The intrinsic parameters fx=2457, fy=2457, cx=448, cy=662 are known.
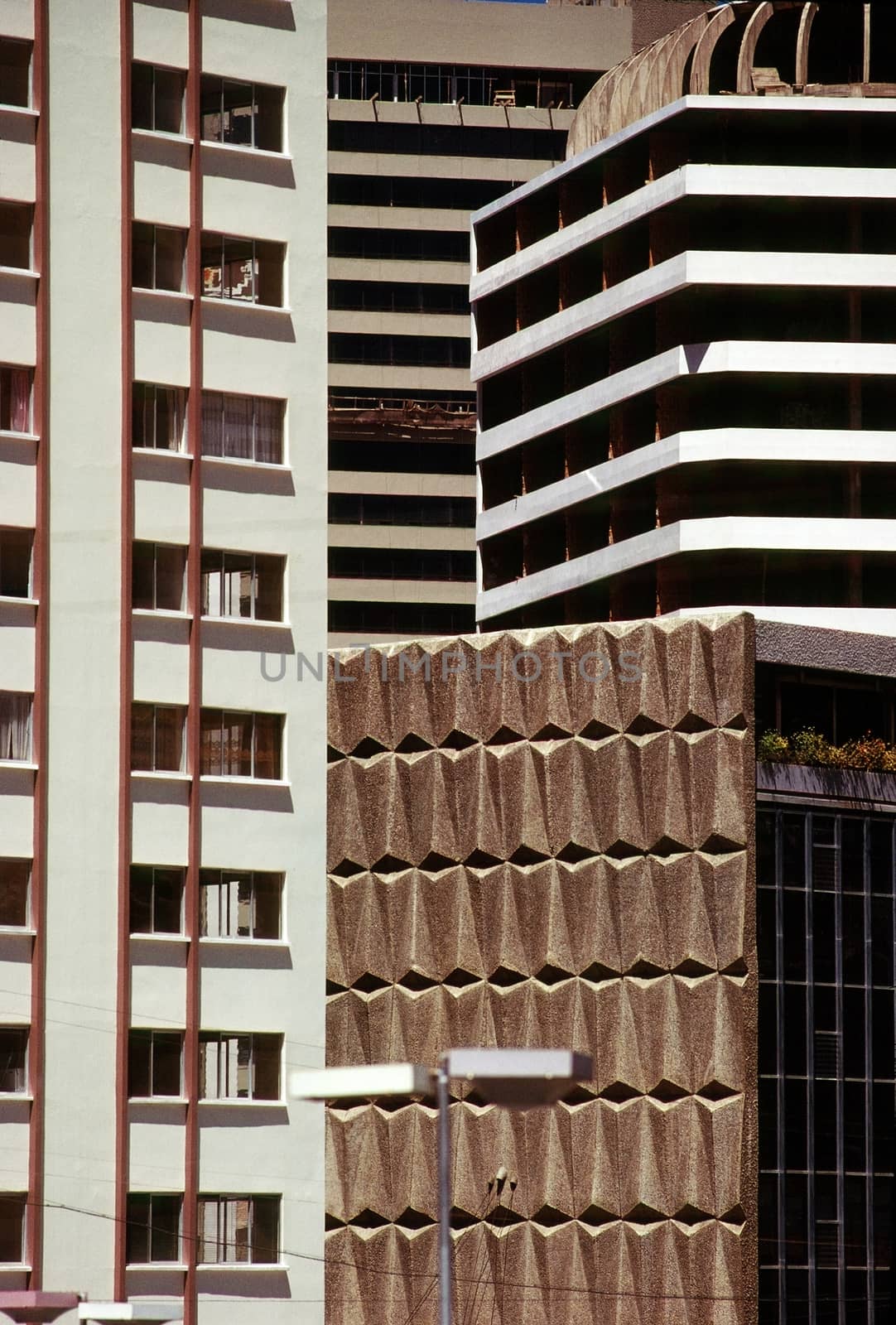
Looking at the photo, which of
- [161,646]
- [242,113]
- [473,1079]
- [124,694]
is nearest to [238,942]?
[124,694]

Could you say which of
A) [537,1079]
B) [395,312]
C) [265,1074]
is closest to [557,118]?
[395,312]

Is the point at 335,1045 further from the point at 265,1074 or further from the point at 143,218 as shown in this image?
the point at 143,218

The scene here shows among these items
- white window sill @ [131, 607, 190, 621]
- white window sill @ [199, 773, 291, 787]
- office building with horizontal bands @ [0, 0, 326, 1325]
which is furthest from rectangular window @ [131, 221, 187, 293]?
white window sill @ [199, 773, 291, 787]

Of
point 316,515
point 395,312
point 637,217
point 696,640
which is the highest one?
point 395,312

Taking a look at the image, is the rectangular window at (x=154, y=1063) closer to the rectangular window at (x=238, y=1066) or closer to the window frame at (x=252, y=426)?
the rectangular window at (x=238, y=1066)

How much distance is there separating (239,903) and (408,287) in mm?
66943

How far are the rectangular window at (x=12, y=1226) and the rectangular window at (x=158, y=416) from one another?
1572cm

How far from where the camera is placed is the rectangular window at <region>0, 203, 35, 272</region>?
51344 mm

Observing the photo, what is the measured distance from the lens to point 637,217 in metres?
78.1

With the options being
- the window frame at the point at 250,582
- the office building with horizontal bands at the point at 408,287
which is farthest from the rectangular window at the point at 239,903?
the office building with horizontal bands at the point at 408,287

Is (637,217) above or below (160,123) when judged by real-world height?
above

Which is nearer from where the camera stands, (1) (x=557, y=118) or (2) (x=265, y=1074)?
(2) (x=265, y=1074)

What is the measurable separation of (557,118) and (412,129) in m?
7.04

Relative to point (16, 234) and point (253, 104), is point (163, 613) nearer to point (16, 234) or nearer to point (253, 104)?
point (16, 234)
